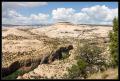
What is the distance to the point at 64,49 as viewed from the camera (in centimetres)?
9544

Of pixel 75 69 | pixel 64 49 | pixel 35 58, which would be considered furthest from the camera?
pixel 64 49

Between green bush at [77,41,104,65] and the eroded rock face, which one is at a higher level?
green bush at [77,41,104,65]

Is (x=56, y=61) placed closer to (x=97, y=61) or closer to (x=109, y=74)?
(x=97, y=61)

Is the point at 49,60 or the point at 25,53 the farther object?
the point at 25,53

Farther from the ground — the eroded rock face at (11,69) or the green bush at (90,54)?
the green bush at (90,54)

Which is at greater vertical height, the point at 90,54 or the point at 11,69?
the point at 90,54

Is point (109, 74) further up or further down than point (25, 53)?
further up

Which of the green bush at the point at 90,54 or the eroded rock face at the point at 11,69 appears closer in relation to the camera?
the eroded rock face at the point at 11,69

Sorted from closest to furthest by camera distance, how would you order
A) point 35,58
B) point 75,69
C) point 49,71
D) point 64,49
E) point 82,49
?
point 75,69 < point 49,71 < point 82,49 < point 35,58 < point 64,49

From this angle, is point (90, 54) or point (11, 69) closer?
point (11, 69)

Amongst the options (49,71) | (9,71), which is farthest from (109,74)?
(9,71)

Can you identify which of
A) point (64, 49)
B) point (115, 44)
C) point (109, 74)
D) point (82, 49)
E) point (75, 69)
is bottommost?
point (64, 49)

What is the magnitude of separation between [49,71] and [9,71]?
10.1 m

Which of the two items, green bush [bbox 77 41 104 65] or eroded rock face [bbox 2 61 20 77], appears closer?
eroded rock face [bbox 2 61 20 77]
